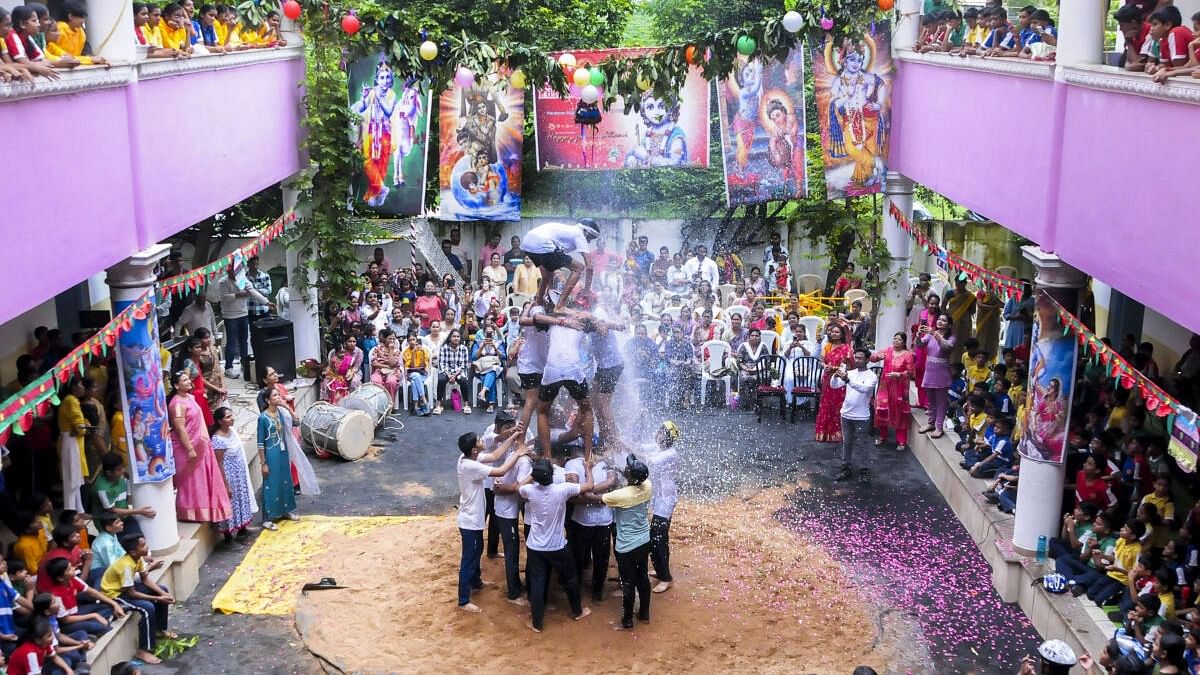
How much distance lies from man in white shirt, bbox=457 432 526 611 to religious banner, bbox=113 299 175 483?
8.95ft

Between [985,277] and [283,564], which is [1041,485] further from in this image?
[283,564]

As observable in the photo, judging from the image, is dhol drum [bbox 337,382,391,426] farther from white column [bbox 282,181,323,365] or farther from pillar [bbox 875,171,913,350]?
pillar [bbox 875,171,913,350]

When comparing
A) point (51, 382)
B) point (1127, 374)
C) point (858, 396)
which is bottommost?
point (858, 396)

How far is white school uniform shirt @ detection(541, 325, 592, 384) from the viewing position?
1059cm

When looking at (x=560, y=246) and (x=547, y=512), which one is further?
(x=560, y=246)

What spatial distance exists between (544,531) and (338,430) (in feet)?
16.6

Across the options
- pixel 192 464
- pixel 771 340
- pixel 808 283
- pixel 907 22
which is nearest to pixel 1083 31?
pixel 907 22

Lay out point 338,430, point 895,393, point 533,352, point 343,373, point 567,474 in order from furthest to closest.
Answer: point 343,373, point 895,393, point 338,430, point 533,352, point 567,474

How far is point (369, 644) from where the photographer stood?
9727 millimetres

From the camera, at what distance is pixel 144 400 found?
34.3 ft

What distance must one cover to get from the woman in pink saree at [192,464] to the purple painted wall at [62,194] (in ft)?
5.37

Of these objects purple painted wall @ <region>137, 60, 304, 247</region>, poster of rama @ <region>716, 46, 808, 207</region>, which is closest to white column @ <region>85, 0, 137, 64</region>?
purple painted wall @ <region>137, 60, 304, 247</region>

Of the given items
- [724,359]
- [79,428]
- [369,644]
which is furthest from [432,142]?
[369,644]

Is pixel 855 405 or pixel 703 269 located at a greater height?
pixel 703 269
